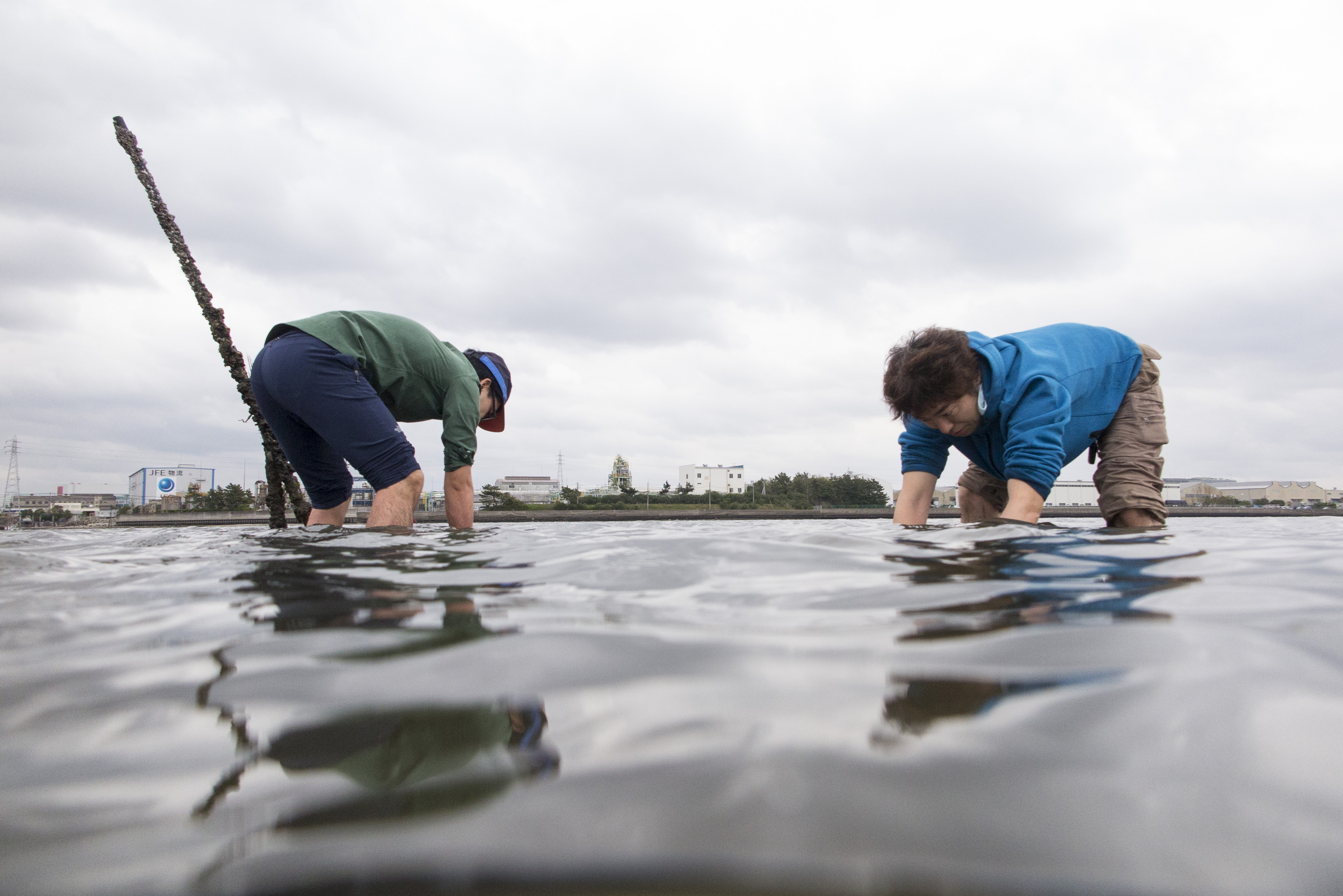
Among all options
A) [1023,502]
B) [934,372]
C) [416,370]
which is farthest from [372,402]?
[1023,502]

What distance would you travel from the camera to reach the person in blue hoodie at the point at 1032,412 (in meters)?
3.77

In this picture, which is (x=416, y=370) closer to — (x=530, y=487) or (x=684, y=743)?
(x=684, y=743)

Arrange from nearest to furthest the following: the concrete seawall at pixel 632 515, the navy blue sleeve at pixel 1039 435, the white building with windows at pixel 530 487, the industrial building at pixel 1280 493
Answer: the navy blue sleeve at pixel 1039 435, the concrete seawall at pixel 632 515, the industrial building at pixel 1280 493, the white building with windows at pixel 530 487

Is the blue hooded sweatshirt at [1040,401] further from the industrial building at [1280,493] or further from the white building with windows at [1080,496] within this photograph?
the industrial building at [1280,493]

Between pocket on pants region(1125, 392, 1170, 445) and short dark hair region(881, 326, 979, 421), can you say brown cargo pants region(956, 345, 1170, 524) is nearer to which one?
pocket on pants region(1125, 392, 1170, 445)

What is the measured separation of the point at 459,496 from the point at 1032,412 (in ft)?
11.7

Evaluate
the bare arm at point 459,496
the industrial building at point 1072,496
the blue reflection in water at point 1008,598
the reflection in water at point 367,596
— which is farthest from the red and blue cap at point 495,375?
the industrial building at point 1072,496

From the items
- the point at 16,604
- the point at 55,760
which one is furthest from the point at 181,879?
the point at 16,604

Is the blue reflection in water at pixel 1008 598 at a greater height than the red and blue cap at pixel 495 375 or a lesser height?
lesser

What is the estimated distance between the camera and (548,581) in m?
1.97

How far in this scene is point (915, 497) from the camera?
4.89 metres

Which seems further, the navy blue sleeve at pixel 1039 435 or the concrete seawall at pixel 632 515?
the concrete seawall at pixel 632 515

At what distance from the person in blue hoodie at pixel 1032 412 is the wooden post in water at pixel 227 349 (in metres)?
5.87

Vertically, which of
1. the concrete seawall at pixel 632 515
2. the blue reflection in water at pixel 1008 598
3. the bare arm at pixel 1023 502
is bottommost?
the concrete seawall at pixel 632 515
